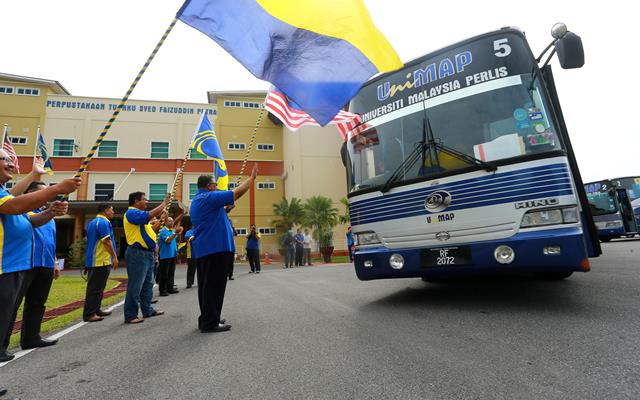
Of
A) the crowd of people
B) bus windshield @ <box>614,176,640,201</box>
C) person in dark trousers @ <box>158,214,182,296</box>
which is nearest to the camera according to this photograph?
the crowd of people

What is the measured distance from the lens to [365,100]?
17.1ft

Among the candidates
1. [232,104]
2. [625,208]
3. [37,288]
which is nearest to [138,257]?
[37,288]

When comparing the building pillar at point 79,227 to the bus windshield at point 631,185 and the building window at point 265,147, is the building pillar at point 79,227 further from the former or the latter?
the bus windshield at point 631,185

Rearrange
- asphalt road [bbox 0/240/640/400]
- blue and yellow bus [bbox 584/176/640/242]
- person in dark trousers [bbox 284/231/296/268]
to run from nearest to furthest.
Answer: asphalt road [bbox 0/240/640/400], person in dark trousers [bbox 284/231/296/268], blue and yellow bus [bbox 584/176/640/242]

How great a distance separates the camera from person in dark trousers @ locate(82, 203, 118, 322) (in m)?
5.44

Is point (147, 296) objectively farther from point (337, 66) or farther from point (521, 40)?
point (521, 40)

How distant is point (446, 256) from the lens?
13.5 feet

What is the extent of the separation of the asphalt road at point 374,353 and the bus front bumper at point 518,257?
0.51 metres

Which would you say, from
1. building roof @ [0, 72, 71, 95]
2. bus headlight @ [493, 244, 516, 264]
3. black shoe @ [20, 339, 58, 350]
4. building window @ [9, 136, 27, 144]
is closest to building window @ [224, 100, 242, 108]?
building roof @ [0, 72, 71, 95]

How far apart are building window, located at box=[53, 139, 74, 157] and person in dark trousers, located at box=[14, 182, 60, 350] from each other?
30.9m

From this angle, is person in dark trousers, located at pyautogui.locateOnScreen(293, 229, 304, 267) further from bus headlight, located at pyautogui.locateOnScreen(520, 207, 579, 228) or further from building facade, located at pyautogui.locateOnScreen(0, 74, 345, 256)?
bus headlight, located at pyautogui.locateOnScreen(520, 207, 579, 228)

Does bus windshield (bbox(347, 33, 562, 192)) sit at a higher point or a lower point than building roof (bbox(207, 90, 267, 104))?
lower

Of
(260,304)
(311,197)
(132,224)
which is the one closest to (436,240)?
(260,304)

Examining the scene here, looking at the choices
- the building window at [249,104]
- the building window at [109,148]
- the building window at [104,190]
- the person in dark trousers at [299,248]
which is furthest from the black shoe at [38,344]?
the building window at [249,104]
